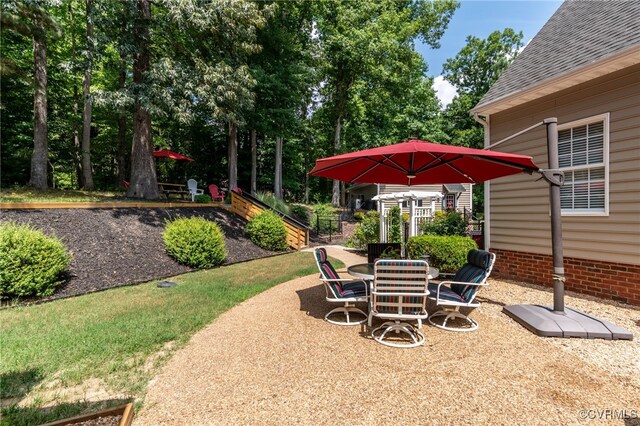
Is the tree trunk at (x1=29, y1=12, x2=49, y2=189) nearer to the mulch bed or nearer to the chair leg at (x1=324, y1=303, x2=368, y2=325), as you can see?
the mulch bed

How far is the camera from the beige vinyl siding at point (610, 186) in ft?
15.6

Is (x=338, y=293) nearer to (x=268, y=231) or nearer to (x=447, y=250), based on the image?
(x=447, y=250)

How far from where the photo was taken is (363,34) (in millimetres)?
19344

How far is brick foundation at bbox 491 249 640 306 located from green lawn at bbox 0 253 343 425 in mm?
5611

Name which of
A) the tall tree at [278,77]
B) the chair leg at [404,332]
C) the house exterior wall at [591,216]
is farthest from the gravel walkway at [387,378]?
the tall tree at [278,77]

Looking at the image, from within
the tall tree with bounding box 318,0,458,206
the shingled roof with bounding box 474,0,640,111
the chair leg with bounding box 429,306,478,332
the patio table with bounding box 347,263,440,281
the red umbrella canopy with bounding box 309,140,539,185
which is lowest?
the chair leg with bounding box 429,306,478,332

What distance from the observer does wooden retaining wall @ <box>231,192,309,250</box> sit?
11156mm

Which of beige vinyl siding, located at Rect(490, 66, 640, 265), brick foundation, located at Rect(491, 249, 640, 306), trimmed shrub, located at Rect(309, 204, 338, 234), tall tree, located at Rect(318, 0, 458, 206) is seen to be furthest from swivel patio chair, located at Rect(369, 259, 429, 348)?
tall tree, located at Rect(318, 0, 458, 206)

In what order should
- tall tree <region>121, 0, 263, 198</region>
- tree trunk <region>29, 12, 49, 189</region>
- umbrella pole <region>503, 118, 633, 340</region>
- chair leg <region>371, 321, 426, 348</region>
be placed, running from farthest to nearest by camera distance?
tree trunk <region>29, 12, 49, 189</region> < tall tree <region>121, 0, 263, 198</region> < umbrella pole <region>503, 118, 633, 340</region> < chair leg <region>371, 321, 426, 348</region>

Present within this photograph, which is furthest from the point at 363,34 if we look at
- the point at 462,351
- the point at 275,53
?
the point at 462,351

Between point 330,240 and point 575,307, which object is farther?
point 330,240

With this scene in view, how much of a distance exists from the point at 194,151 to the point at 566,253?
2296 cm

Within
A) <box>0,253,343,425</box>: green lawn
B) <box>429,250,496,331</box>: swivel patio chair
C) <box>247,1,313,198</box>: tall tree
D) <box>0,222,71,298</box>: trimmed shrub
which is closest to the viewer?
<box>0,253,343,425</box>: green lawn

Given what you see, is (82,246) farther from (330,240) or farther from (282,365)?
(330,240)
